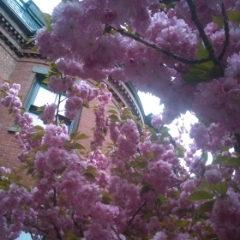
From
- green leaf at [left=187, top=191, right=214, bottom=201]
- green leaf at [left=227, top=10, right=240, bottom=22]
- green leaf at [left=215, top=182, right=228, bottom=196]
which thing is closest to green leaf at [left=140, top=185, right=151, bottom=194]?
green leaf at [left=187, top=191, right=214, bottom=201]

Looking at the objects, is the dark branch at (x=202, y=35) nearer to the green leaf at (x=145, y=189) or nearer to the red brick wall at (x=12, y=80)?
the green leaf at (x=145, y=189)

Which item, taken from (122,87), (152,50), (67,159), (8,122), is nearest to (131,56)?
(152,50)

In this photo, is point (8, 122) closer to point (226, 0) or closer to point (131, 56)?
point (131, 56)

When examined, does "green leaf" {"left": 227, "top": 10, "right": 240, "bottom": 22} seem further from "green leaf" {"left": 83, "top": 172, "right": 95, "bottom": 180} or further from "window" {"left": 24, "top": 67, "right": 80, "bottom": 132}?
"window" {"left": 24, "top": 67, "right": 80, "bottom": 132}

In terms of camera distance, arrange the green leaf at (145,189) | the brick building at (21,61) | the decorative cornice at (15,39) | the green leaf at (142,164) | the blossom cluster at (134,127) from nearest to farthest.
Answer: the blossom cluster at (134,127), the green leaf at (145,189), the green leaf at (142,164), the brick building at (21,61), the decorative cornice at (15,39)

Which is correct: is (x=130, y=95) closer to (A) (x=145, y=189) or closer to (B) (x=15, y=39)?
(B) (x=15, y=39)

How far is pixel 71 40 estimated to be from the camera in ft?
6.22

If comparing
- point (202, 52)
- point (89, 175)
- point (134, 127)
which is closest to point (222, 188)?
point (202, 52)

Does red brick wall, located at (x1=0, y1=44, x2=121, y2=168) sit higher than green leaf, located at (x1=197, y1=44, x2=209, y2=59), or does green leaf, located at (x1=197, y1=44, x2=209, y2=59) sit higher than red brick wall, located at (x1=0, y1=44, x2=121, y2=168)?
red brick wall, located at (x1=0, y1=44, x2=121, y2=168)

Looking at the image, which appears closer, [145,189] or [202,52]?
[202,52]

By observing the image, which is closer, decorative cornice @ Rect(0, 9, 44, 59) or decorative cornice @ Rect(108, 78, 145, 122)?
decorative cornice @ Rect(0, 9, 44, 59)

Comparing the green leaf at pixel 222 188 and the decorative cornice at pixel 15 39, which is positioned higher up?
the decorative cornice at pixel 15 39

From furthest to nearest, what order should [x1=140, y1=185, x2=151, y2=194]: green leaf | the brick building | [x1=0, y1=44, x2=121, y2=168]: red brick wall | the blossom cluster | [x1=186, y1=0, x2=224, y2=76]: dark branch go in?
the brick building < [x1=0, y1=44, x2=121, y2=168]: red brick wall < [x1=140, y1=185, x2=151, y2=194]: green leaf < the blossom cluster < [x1=186, y1=0, x2=224, y2=76]: dark branch

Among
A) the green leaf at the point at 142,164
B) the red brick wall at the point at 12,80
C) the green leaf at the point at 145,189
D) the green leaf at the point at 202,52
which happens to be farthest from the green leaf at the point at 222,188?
Answer: the red brick wall at the point at 12,80
